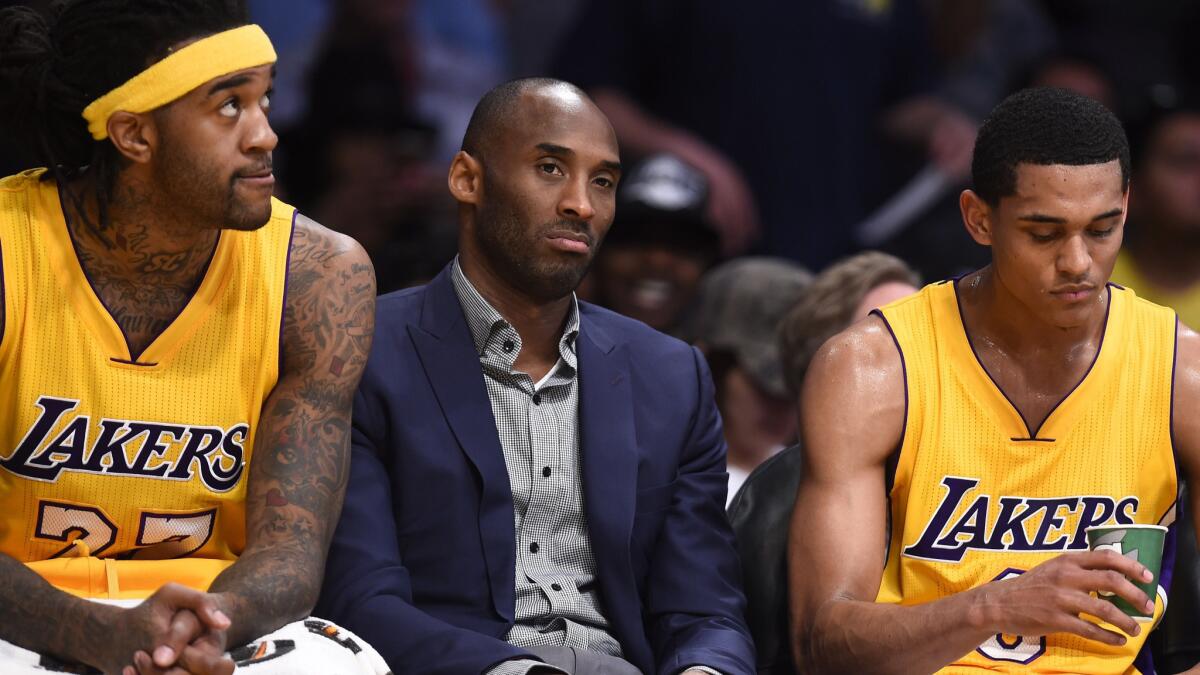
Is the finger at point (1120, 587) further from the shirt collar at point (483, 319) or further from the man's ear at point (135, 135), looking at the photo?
the man's ear at point (135, 135)

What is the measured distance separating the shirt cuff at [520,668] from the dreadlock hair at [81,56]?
3.97 feet

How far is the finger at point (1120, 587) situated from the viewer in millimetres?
3391

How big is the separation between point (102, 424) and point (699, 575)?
135 cm

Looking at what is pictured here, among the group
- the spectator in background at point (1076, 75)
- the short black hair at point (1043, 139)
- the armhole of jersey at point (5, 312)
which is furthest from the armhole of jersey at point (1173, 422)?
the spectator in background at point (1076, 75)

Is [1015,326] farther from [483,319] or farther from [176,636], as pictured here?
[176,636]

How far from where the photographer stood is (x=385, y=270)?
6262mm

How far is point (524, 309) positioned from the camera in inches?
166

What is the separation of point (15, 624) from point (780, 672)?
1.71 m

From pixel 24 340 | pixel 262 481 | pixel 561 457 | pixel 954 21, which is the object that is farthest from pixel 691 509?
pixel 954 21

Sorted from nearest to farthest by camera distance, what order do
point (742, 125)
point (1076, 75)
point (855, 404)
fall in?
1. point (855, 404)
2. point (742, 125)
3. point (1076, 75)

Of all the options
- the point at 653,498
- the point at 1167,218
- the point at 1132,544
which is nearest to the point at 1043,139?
the point at 1132,544

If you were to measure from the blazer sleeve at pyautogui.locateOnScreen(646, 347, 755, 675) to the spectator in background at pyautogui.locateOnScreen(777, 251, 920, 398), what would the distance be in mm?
883

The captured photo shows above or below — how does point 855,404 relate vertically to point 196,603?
above

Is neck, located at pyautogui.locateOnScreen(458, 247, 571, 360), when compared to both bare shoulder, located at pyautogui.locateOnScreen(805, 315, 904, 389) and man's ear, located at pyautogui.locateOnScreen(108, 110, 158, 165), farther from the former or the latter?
man's ear, located at pyautogui.locateOnScreen(108, 110, 158, 165)
